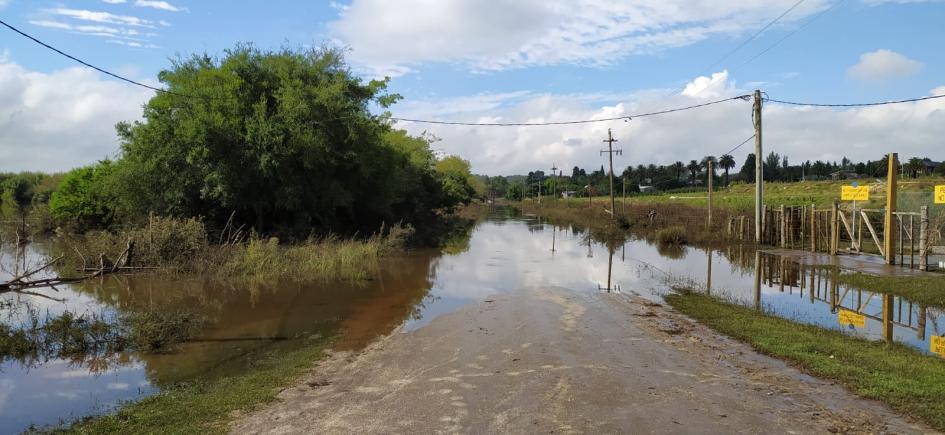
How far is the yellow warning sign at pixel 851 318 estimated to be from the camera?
11945mm

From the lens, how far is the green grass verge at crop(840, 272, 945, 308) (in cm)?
1377

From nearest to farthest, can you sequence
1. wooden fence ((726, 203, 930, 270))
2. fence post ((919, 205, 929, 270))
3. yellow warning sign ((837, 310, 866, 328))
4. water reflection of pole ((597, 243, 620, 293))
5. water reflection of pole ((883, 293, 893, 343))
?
water reflection of pole ((883, 293, 893, 343)) < yellow warning sign ((837, 310, 866, 328)) < water reflection of pole ((597, 243, 620, 293)) < fence post ((919, 205, 929, 270)) < wooden fence ((726, 203, 930, 270))

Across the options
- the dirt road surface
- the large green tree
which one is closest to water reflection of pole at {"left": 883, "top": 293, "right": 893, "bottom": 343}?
the dirt road surface

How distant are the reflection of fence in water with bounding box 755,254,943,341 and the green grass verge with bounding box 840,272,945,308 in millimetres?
225

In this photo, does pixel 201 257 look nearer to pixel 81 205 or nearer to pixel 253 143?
pixel 253 143

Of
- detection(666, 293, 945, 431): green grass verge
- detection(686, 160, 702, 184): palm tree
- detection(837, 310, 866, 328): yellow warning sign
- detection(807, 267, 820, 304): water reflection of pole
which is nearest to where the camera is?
detection(666, 293, 945, 431): green grass verge

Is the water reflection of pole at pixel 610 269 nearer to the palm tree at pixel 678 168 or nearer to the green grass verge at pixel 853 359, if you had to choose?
the green grass verge at pixel 853 359

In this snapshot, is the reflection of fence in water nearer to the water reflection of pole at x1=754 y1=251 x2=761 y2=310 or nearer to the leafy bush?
the water reflection of pole at x1=754 y1=251 x2=761 y2=310

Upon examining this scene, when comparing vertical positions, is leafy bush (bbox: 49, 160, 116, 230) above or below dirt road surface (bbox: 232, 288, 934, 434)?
above

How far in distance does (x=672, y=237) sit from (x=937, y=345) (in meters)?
22.2

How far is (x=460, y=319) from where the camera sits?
12.8 m

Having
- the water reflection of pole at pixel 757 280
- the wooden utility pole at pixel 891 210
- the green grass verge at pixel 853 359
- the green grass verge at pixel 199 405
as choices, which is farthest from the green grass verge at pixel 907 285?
the green grass verge at pixel 199 405

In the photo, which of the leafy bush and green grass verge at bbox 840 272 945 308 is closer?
green grass verge at bbox 840 272 945 308

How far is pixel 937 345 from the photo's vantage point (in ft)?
32.8
